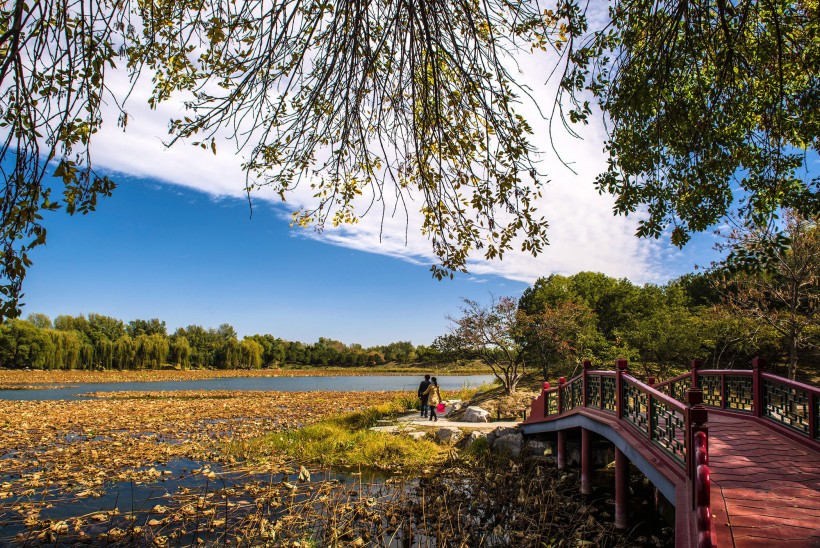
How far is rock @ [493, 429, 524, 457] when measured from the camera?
1256 cm

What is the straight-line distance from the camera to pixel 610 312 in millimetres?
32781

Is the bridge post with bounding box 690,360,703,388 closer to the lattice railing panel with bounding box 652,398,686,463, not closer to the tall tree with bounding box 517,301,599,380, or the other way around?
the lattice railing panel with bounding box 652,398,686,463

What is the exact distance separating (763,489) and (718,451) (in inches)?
60.8

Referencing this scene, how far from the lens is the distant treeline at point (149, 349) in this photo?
5569cm

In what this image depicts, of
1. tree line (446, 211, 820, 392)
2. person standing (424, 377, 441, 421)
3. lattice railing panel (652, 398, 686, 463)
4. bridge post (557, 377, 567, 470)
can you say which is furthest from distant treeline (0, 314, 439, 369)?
lattice railing panel (652, 398, 686, 463)

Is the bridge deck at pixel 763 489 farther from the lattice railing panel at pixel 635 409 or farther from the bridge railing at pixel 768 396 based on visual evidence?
the lattice railing panel at pixel 635 409

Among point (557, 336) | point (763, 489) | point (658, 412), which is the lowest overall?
point (763, 489)

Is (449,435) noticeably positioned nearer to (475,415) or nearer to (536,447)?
(536,447)

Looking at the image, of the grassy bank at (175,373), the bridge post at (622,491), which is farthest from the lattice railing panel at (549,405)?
the grassy bank at (175,373)

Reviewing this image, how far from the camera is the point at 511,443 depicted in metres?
12.9

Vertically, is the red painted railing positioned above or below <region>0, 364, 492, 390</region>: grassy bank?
above

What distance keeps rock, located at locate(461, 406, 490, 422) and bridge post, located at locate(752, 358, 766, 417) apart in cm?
923

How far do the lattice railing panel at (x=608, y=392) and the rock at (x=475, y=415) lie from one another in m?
7.49

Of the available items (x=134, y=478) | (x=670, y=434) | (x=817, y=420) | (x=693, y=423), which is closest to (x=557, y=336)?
(x=817, y=420)
